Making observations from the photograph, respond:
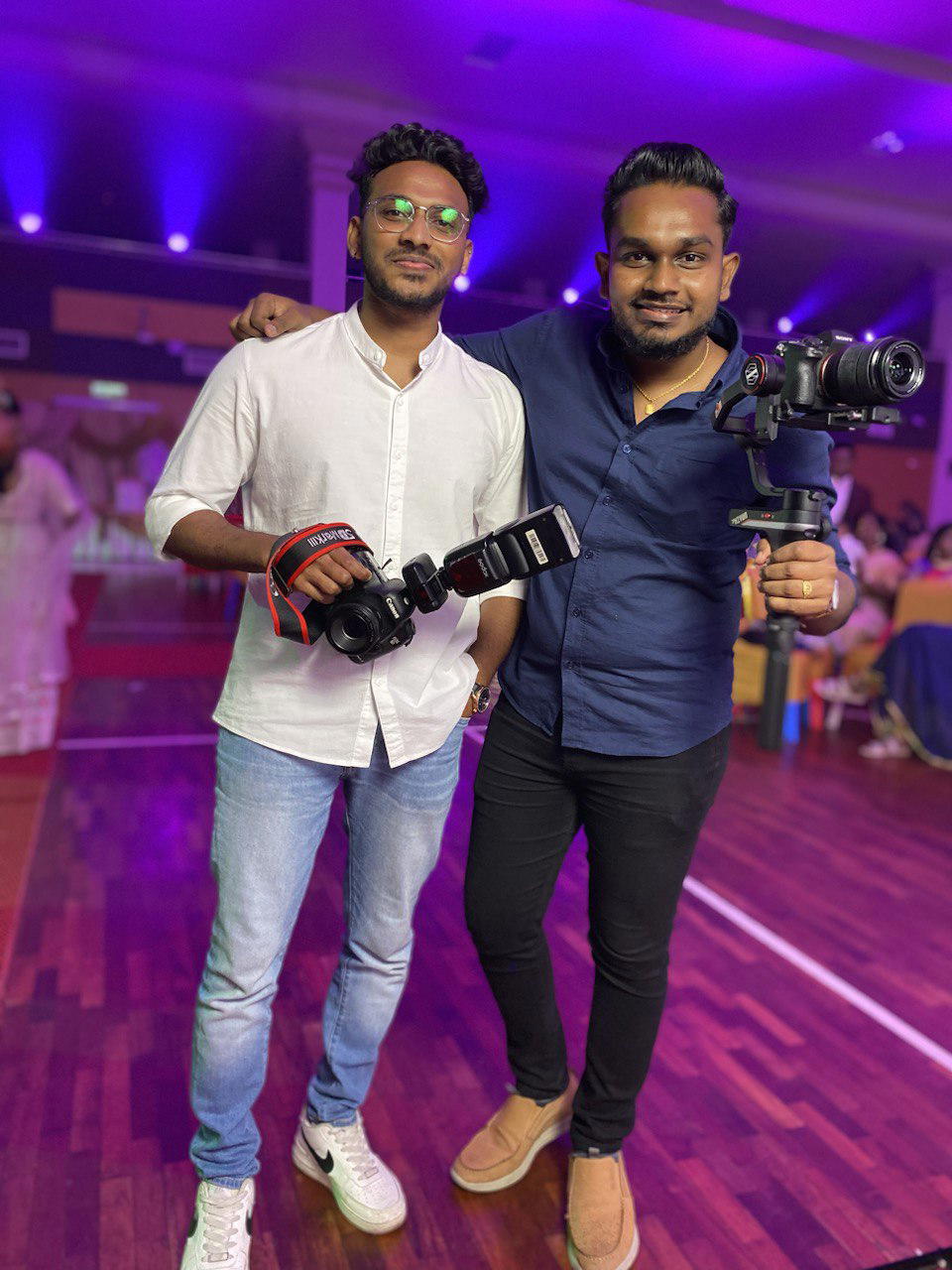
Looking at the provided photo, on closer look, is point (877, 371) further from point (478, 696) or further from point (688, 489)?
point (478, 696)

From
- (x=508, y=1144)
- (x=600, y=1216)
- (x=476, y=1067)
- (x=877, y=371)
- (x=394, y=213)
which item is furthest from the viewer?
(x=476, y=1067)

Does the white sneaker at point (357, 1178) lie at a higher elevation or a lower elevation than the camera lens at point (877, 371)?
lower

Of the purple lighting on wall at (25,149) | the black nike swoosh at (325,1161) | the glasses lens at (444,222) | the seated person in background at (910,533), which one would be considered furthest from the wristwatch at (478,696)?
the purple lighting on wall at (25,149)

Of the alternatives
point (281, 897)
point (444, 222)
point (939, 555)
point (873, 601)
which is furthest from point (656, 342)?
point (939, 555)

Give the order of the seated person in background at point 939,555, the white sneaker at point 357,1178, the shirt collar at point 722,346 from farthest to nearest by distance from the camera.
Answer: the seated person in background at point 939,555, the white sneaker at point 357,1178, the shirt collar at point 722,346

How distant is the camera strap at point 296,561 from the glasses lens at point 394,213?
448mm

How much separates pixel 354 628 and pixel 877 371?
0.70 metres

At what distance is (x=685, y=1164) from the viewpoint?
5.97 ft

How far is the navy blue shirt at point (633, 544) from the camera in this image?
1.46 metres

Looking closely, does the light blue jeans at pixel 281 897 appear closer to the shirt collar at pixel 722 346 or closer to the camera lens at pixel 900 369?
the shirt collar at pixel 722 346

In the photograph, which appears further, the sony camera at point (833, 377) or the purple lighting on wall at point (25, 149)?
the purple lighting on wall at point (25, 149)

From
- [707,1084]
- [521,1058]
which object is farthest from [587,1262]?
[707,1084]

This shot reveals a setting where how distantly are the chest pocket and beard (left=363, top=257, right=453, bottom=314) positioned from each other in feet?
1.25

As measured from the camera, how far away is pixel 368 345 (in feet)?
4.63
